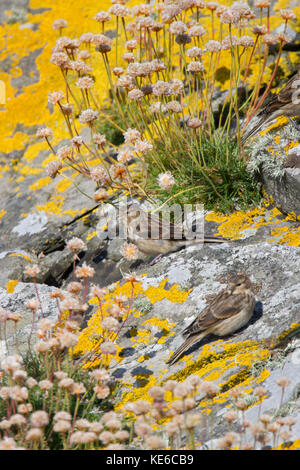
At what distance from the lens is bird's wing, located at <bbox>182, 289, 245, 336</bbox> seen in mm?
3543

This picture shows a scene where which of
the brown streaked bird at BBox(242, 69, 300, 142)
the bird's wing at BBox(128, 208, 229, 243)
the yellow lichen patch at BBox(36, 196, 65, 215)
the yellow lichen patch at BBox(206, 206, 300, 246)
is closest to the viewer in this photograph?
the yellow lichen patch at BBox(206, 206, 300, 246)

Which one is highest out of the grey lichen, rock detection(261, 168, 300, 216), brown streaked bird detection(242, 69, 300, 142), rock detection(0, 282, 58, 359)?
brown streaked bird detection(242, 69, 300, 142)

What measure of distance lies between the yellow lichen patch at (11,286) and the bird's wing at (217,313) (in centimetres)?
175

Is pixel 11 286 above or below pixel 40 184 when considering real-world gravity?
below

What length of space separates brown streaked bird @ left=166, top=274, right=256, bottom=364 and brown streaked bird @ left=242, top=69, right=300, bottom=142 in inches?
76.3

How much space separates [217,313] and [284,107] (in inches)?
95.6

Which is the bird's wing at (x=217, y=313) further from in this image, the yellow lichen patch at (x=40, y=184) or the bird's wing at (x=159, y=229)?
the yellow lichen patch at (x=40, y=184)

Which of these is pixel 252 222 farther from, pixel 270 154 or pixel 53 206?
pixel 53 206

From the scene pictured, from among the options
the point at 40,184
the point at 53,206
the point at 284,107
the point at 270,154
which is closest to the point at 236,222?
the point at 270,154

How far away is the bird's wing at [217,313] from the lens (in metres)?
3.54

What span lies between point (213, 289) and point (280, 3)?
467cm

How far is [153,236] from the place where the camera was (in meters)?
4.73

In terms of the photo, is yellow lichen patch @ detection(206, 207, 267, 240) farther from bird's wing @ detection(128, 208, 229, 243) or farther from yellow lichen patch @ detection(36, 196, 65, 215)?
yellow lichen patch @ detection(36, 196, 65, 215)

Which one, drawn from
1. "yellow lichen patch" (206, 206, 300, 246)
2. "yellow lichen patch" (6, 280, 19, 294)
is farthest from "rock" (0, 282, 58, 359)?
"yellow lichen patch" (206, 206, 300, 246)
